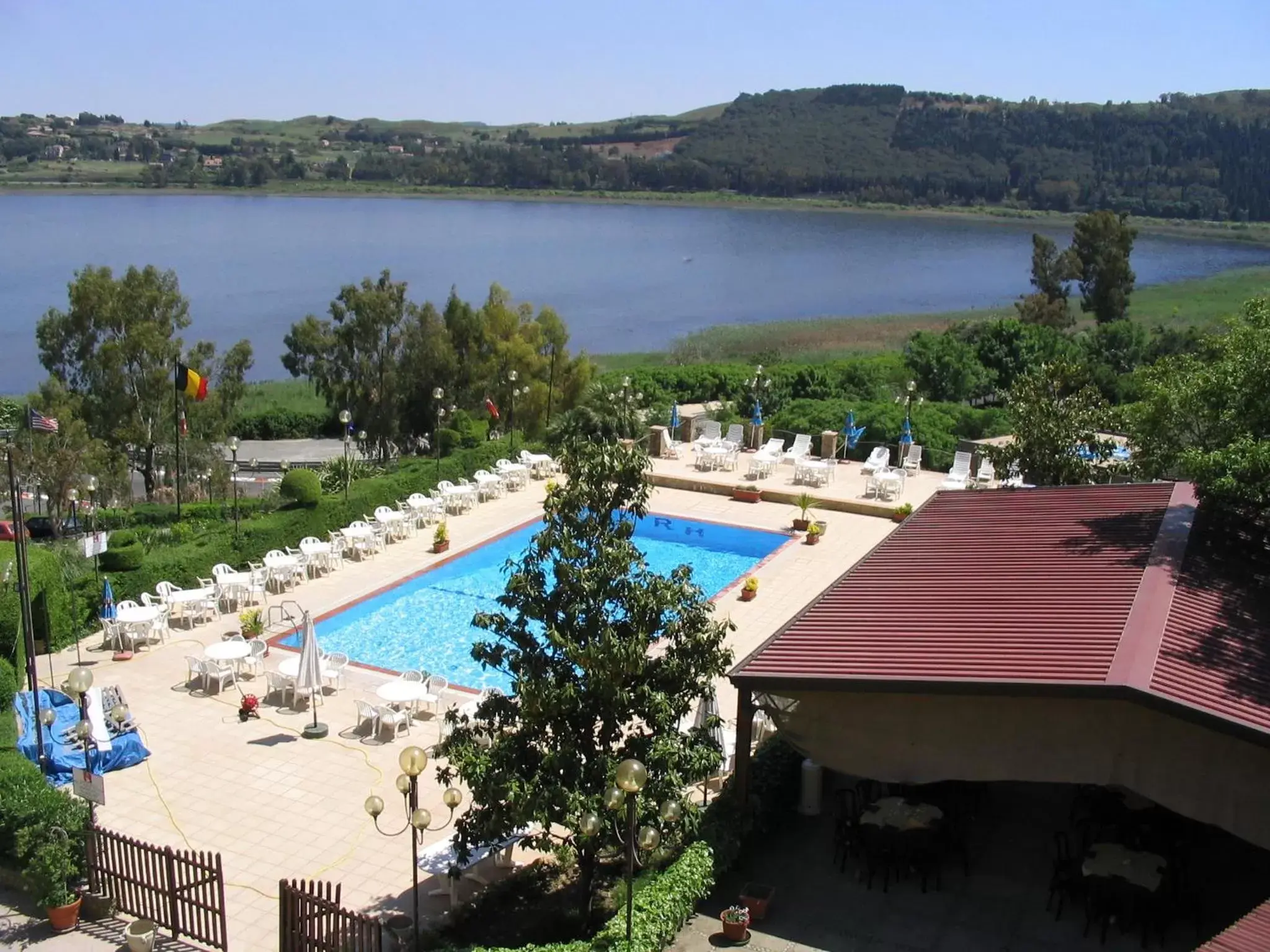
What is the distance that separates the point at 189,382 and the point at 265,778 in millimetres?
12755

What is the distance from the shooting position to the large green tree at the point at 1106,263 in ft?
195

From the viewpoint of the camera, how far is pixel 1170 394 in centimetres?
1477

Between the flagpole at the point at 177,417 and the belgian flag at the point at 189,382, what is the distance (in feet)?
0.18

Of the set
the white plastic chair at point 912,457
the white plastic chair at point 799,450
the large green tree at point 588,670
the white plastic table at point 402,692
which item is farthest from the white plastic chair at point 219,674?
the white plastic chair at point 912,457

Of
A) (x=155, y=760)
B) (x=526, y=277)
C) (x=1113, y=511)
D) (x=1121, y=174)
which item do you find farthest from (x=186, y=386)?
(x=1121, y=174)

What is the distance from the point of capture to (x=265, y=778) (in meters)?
13.5

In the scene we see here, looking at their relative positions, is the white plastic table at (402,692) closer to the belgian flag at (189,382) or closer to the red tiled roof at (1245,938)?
the red tiled roof at (1245,938)

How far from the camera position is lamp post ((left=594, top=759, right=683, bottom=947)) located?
834 centimetres

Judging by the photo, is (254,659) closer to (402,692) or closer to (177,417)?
(402,692)

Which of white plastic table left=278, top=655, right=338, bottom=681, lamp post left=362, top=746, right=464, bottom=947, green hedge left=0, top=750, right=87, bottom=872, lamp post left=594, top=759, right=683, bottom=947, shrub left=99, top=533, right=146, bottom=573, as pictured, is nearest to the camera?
lamp post left=594, top=759, right=683, bottom=947

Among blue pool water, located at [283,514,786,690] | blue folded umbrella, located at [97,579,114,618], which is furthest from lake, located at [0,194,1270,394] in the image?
blue folded umbrella, located at [97,579,114,618]

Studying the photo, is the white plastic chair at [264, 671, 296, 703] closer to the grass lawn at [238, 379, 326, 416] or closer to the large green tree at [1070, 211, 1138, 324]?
the grass lawn at [238, 379, 326, 416]

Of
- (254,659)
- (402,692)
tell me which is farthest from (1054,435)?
(254,659)

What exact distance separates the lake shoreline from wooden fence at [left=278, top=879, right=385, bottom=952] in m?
155
